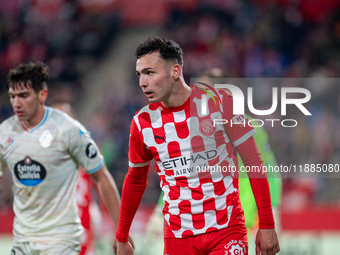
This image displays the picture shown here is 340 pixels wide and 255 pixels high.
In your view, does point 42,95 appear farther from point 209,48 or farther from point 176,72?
point 209,48

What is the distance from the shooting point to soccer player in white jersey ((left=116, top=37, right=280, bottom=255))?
2.72 m

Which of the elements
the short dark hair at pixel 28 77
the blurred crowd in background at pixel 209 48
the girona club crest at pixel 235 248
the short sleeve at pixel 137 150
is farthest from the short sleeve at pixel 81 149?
the blurred crowd in background at pixel 209 48

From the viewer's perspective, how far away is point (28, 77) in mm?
3674

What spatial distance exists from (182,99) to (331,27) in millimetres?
9127

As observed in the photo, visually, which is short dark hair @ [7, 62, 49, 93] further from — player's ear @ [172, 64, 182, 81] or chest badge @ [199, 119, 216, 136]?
chest badge @ [199, 119, 216, 136]

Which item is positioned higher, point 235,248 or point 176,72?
point 176,72

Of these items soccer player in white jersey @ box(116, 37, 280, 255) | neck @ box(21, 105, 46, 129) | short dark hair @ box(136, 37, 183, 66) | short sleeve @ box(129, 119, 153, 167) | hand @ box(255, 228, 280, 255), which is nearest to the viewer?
hand @ box(255, 228, 280, 255)

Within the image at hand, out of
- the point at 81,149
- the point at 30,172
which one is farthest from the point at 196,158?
the point at 30,172

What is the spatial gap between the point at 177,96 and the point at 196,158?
0.43 metres

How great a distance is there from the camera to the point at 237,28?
11195mm

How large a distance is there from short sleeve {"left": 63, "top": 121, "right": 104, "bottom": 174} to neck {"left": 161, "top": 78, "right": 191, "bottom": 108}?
0.93 meters

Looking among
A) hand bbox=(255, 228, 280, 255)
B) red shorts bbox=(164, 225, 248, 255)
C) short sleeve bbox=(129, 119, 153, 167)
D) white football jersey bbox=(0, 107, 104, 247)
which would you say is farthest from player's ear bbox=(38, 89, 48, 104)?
hand bbox=(255, 228, 280, 255)

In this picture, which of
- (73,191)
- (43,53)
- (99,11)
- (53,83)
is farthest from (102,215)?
(99,11)
